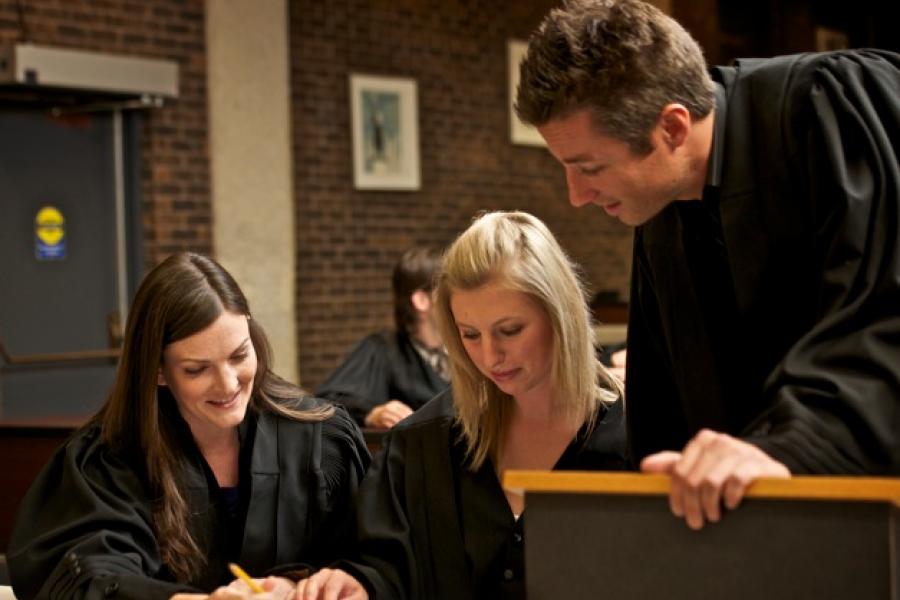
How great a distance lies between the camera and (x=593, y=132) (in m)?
1.77

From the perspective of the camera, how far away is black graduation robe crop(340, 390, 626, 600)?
235 cm

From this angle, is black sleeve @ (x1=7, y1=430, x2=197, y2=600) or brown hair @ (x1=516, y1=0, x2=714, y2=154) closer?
brown hair @ (x1=516, y1=0, x2=714, y2=154)

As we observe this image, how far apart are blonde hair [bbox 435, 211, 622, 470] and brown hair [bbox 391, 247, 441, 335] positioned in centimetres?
287

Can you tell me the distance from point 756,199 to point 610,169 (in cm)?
21

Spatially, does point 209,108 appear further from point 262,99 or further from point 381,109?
point 381,109

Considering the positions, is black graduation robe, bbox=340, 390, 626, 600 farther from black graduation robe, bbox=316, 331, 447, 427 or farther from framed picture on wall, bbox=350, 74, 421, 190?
framed picture on wall, bbox=350, 74, 421, 190

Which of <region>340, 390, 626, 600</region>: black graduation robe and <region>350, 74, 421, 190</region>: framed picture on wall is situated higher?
<region>350, 74, 421, 190</region>: framed picture on wall

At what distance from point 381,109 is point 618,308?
6.53ft

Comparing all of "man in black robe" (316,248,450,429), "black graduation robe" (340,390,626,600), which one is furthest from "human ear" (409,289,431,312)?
"black graduation robe" (340,390,626,600)

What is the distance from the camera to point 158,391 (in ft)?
8.90

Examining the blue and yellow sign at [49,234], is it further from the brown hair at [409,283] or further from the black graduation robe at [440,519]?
the black graduation robe at [440,519]

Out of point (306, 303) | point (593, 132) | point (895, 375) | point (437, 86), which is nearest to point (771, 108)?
point (593, 132)

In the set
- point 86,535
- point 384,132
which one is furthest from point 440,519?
point 384,132

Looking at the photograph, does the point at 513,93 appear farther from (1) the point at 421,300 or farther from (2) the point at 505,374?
(2) the point at 505,374
